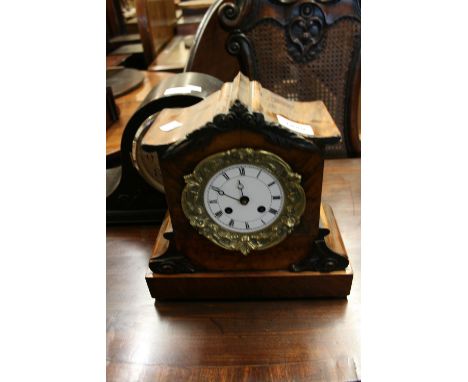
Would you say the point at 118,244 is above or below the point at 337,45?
below

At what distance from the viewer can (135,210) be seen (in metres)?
1.20

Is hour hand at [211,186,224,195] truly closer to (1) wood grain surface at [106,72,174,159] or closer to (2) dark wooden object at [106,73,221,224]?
(2) dark wooden object at [106,73,221,224]

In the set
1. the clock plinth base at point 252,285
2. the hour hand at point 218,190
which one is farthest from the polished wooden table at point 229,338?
the hour hand at point 218,190

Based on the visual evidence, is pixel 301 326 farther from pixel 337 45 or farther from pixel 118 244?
pixel 337 45

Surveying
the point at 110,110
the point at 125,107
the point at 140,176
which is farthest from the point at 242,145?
the point at 125,107

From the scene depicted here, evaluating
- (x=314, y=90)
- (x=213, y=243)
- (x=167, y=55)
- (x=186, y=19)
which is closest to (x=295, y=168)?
(x=213, y=243)

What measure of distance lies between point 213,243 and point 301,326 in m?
0.26

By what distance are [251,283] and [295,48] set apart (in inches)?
37.9

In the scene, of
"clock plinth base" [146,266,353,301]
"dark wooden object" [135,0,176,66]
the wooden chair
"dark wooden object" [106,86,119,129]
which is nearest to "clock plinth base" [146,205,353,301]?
"clock plinth base" [146,266,353,301]

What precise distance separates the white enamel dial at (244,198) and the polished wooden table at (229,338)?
205 mm

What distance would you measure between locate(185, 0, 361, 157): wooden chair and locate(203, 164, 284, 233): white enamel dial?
80cm

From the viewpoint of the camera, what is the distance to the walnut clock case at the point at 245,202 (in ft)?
2.58

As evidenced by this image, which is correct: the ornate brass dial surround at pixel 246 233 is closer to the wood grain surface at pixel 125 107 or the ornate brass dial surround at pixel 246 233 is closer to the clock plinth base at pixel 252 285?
the clock plinth base at pixel 252 285

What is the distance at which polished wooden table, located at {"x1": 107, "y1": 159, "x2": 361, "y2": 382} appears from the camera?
0.77 metres
